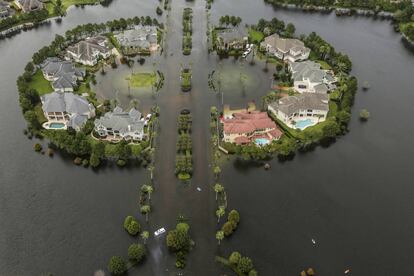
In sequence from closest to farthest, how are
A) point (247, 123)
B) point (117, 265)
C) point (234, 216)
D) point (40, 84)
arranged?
point (117, 265) → point (234, 216) → point (247, 123) → point (40, 84)

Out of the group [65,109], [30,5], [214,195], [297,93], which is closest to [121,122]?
[65,109]

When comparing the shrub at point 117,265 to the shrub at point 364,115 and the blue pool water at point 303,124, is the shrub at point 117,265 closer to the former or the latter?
the blue pool water at point 303,124

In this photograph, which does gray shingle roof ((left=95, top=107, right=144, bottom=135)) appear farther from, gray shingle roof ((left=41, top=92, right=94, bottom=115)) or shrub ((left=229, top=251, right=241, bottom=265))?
shrub ((left=229, top=251, right=241, bottom=265))

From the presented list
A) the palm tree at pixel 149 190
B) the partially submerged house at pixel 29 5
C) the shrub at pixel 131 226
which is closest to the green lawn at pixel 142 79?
the palm tree at pixel 149 190

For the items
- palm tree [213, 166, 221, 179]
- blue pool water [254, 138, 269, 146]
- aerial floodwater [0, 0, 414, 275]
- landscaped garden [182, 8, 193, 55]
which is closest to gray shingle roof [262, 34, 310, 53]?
aerial floodwater [0, 0, 414, 275]

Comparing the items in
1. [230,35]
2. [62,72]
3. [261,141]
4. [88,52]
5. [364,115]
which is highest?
[230,35]

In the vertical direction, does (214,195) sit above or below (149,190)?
below

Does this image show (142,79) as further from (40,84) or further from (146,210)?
(146,210)
